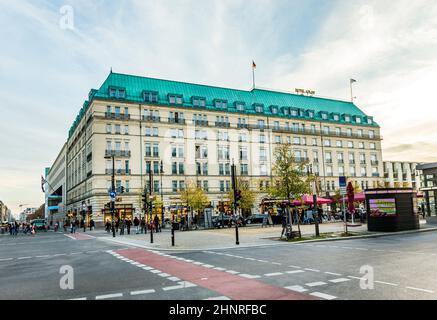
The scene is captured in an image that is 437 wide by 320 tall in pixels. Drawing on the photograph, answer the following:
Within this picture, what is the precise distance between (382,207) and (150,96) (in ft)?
157

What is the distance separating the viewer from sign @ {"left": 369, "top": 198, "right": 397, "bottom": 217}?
25797mm

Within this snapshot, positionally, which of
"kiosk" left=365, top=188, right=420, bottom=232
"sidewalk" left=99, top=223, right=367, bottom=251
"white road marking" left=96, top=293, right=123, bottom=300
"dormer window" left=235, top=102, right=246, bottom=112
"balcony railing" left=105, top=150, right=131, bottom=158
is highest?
"dormer window" left=235, top=102, right=246, bottom=112

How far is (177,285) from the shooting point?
9891 millimetres

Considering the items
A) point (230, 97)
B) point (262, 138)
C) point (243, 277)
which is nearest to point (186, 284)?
point (243, 277)

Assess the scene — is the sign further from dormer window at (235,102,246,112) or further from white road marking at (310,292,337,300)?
dormer window at (235,102,246,112)

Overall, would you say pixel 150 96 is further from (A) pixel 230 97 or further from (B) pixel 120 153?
(A) pixel 230 97

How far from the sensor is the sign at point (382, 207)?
84.6 feet

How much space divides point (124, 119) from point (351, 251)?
5141 centimetres

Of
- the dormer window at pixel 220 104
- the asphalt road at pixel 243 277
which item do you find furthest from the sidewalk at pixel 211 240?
the dormer window at pixel 220 104

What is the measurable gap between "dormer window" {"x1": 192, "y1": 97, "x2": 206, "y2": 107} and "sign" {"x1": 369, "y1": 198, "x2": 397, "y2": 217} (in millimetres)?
46697

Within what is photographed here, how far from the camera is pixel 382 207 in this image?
86.0 ft

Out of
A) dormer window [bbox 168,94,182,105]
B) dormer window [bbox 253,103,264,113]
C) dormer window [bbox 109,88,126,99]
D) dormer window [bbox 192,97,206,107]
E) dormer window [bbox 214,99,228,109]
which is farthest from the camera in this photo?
dormer window [bbox 253,103,264,113]

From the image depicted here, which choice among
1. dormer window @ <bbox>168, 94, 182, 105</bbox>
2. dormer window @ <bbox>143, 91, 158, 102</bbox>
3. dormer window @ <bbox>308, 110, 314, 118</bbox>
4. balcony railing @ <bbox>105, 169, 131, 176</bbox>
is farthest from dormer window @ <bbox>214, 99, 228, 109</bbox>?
balcony railing @ <bbox>105, 169, 131, 176</bbox>

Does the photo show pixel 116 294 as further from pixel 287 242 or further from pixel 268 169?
pixel 268 169
